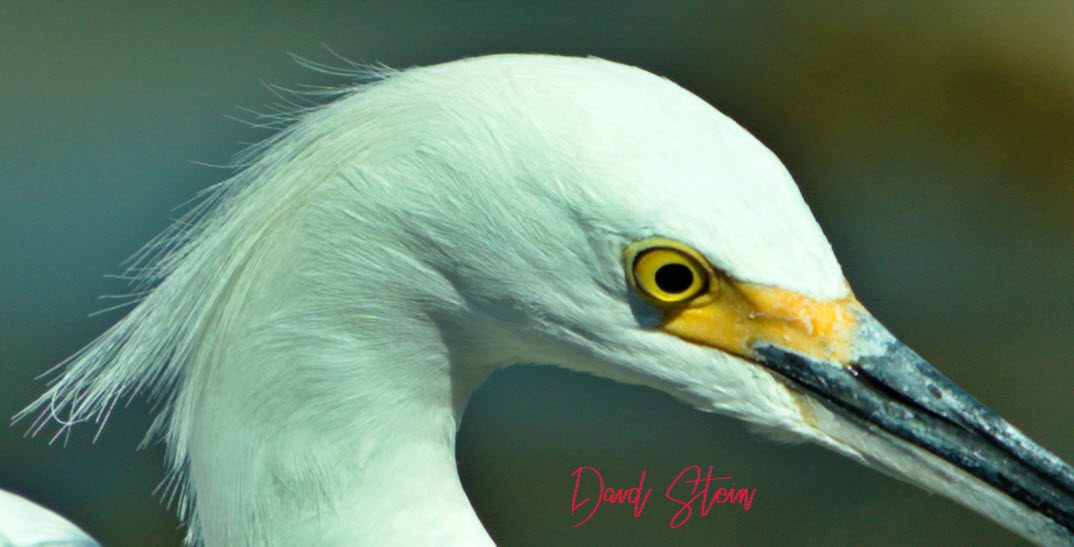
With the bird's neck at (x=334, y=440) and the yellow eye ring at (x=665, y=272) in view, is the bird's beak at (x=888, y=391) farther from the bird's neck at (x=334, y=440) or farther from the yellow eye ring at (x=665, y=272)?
the bird's neck at (x=334, y=440)

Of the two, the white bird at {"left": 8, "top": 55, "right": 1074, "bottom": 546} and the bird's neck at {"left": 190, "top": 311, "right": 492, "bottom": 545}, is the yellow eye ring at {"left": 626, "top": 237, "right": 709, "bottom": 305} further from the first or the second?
the bird's neck at {"left": 190, "top": 311, "right": 492, "bottom": 545}

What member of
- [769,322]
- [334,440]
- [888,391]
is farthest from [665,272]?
[334,440]

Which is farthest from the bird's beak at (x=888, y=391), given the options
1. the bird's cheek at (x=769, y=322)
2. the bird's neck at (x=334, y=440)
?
the bird's neck at (x=334, y=440)

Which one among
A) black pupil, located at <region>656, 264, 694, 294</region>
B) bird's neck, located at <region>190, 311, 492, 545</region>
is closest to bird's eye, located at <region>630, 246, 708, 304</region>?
black pupil, located at <region>656, 264, 694, 294</region>

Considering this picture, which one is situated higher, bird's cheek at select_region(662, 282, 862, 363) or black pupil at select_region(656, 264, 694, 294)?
black pupil at select_region(656, 264, 694, 294)

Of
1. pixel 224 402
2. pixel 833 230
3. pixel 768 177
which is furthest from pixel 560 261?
pixel 833 230

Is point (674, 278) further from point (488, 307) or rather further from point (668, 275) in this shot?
point (488, 307)
